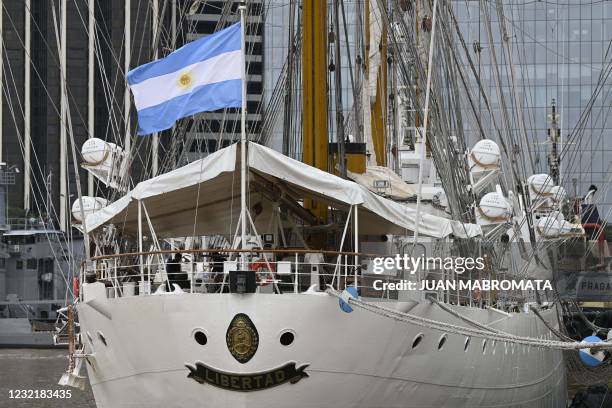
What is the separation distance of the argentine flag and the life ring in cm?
282

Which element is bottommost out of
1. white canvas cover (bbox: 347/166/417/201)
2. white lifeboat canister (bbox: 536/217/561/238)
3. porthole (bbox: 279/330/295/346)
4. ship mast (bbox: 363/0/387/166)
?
porthole (bbox: 279/330/295/346)

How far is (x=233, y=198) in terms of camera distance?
25812 mm

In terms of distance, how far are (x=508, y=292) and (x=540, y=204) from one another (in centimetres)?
1304

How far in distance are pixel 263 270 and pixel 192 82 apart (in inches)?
143

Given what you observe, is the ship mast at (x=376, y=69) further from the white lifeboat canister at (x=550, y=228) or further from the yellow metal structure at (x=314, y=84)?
the yellow metal structure at (x=314, y=84)

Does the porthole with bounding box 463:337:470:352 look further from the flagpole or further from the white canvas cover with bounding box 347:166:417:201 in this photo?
the flagpole

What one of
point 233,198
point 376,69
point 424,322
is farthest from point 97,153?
point 424,322

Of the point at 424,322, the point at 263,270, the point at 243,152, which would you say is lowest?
the point at 424,322

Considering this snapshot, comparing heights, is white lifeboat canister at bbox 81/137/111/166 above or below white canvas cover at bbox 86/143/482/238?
above

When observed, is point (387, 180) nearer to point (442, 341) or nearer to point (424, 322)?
point (442, 341)

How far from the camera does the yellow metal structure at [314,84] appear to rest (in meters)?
27.9

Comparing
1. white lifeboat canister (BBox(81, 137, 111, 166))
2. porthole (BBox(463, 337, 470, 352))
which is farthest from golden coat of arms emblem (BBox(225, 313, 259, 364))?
white lifeboat canister (BBox(81, 137, 111, 166))

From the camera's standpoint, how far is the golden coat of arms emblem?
871 inches

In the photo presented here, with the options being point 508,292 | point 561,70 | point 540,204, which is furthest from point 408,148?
point 561,70
